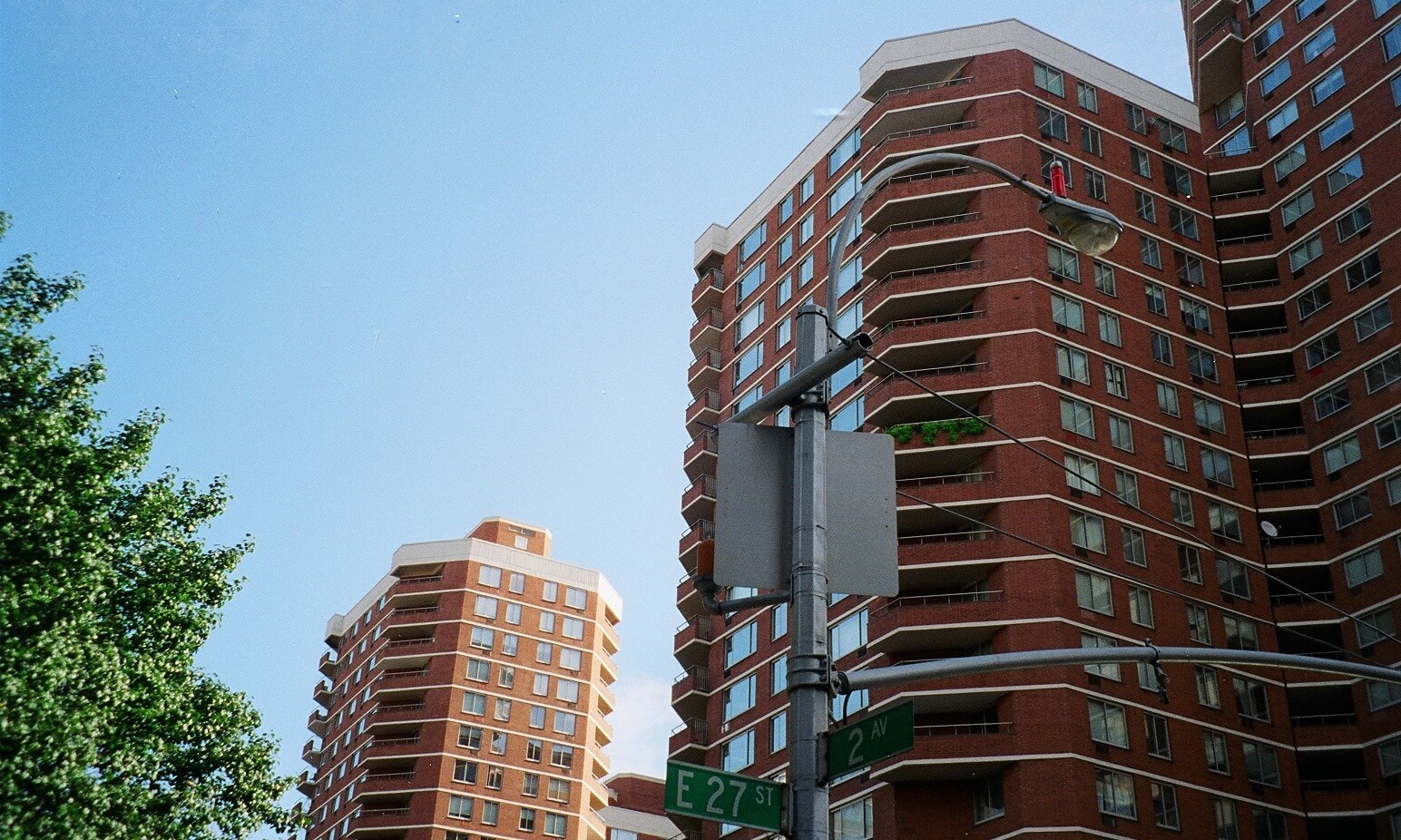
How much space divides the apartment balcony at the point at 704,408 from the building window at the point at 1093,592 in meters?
26.0

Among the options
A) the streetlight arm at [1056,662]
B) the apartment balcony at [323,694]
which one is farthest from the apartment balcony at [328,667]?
the streetlight arm at [1056,662]

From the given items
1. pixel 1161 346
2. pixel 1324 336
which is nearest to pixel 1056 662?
pixel 1161 346

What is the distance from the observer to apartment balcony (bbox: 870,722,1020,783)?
53219 mm

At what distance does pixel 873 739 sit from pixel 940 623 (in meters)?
47.2

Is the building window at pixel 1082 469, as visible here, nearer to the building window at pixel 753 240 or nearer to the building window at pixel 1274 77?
the building window at pixel 753 240

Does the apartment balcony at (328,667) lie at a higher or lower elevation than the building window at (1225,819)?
higher

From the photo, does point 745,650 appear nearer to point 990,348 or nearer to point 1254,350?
point 990,348

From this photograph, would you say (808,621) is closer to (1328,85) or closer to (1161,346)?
(1161,346)

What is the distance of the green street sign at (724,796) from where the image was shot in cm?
1012

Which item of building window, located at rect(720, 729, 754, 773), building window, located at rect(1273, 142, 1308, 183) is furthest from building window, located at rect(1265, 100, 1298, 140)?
building window, located at rect(720, 729, 754, 773)

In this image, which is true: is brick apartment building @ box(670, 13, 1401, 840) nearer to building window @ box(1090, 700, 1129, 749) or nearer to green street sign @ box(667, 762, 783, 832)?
building window @ box(1090, 700, 1129, 749)

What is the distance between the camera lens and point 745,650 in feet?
224

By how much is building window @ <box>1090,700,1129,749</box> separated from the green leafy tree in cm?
3051

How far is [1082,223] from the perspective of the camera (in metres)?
13.6
